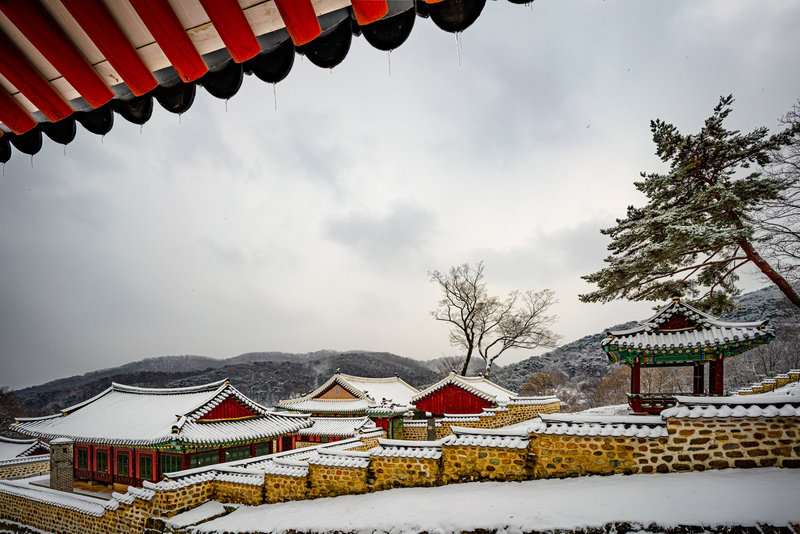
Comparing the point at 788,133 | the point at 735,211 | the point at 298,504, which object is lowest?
the point at 298,504

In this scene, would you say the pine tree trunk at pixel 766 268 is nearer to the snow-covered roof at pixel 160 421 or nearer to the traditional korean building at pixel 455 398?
the traditional korean building at pixel 455 398

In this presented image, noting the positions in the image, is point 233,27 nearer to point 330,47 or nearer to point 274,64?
point 274,64

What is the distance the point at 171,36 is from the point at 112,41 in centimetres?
25

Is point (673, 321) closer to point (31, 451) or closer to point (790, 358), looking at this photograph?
point (790, 358)

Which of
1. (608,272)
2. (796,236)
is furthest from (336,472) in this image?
(796,236)

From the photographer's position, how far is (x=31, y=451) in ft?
68.1

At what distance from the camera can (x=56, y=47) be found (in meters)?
1.46

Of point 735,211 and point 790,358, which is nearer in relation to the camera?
point 735,211

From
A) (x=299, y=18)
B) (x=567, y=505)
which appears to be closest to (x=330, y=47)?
(x=299, y=18)

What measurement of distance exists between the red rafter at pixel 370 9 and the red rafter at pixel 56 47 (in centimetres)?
113

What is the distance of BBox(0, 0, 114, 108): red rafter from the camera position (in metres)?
1.27

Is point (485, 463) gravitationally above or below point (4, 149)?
below

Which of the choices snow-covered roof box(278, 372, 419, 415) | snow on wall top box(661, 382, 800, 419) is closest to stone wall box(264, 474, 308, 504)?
snow on wall top box(661, 382, 800, 419)

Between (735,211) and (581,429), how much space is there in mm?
7529
